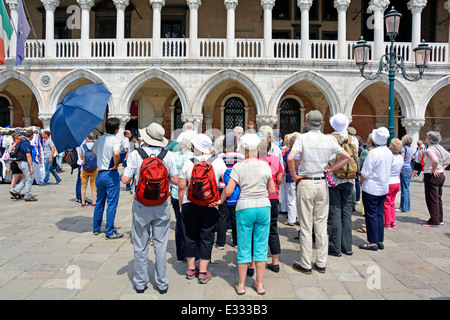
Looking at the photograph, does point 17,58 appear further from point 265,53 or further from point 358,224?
point 358,224

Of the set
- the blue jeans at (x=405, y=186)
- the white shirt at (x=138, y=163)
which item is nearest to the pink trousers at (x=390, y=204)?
the blue jeans at (x=405, y=186)

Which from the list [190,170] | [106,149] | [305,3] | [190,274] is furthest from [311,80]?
[190,274]

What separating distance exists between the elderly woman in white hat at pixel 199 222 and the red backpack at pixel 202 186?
139 millimetres

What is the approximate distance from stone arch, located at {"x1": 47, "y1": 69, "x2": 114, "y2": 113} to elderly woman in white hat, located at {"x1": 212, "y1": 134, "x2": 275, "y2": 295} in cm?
1305

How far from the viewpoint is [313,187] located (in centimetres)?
408

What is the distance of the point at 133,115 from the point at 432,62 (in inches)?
598

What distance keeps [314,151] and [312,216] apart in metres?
0.81

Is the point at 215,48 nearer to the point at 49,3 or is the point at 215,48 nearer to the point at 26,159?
the point at 49,3

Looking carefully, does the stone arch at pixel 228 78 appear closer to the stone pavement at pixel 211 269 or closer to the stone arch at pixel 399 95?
the stone arch at pixel 399 95

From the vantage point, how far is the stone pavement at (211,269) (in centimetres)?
354

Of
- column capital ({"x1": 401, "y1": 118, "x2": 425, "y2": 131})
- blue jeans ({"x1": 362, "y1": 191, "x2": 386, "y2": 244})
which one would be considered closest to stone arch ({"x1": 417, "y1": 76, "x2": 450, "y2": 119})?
column capital ({"x1": 401, "y1": 118, "x2": 425, "y2": 131})

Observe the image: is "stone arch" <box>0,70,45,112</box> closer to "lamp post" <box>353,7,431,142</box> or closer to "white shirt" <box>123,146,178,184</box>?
"lamp post" <box>353,7,431,142</box>

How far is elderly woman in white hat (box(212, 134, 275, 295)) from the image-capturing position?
11.4 ft
